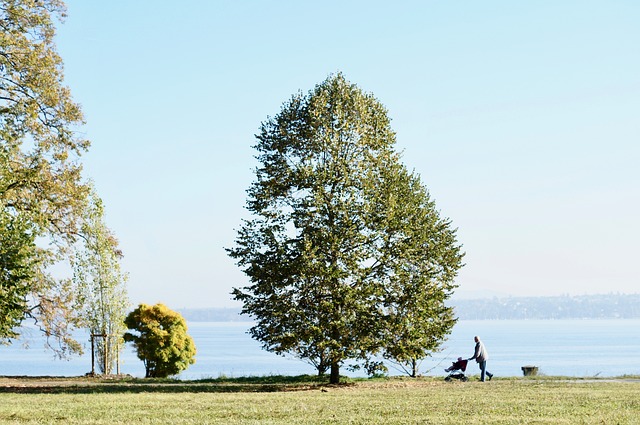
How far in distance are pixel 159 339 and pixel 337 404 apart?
22.7m

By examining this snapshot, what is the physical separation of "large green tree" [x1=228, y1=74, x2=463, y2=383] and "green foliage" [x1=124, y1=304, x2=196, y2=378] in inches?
467

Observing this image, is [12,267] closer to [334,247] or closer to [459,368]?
[334,247]

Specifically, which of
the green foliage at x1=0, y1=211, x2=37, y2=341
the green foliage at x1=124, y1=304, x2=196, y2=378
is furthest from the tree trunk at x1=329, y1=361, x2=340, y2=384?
the green foliage at x1=124, y1=304, x2=196, y2=378

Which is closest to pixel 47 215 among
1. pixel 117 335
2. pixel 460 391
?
pixel 117 335

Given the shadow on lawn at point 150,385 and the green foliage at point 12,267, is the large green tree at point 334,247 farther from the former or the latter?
the green foliage at point 12,267

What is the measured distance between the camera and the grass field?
1898cm

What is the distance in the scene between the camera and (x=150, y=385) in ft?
110

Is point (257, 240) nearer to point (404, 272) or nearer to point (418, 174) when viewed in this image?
point (404, 272)

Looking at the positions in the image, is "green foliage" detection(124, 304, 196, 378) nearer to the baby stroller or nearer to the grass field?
the grass field

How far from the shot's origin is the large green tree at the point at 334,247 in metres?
31.8

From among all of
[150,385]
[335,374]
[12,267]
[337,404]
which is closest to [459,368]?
[335,374]

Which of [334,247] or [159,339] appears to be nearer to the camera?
[334,247]

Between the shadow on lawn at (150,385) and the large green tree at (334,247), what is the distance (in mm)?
1541

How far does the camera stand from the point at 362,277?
32000 millimetres
